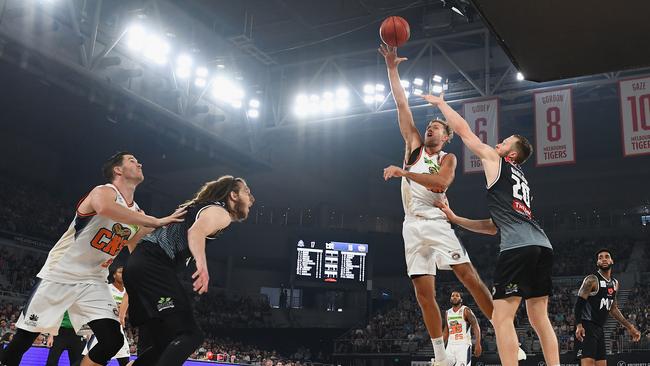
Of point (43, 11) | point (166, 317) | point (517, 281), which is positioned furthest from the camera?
point (43, 11)

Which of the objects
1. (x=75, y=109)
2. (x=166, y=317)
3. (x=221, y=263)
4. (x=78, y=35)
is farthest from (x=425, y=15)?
(x=221, y=263)

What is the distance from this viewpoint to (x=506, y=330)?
17.0ft

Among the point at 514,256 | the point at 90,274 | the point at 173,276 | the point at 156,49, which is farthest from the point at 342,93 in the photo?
the point at 173,276

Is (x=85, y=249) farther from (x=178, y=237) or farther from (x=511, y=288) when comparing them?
(x=511, y=288)

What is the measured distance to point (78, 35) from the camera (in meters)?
15.5

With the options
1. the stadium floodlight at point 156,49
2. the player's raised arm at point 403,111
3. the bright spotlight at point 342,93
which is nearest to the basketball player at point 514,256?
the player's raised arm at point 403,111

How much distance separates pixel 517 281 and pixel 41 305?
13.0ft

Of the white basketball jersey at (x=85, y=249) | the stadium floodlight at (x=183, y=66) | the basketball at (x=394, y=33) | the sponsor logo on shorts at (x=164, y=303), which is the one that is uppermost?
the stadium floodlight at (x=183, y=66)

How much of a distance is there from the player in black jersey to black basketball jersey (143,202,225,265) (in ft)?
19.7

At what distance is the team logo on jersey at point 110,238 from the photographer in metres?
5.72

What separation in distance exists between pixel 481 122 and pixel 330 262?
1267cm

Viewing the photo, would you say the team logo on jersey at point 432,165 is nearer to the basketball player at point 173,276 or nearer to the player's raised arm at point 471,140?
the player's raised arm at point 471,140

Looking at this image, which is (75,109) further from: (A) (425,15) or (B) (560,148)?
(B) (560,148)

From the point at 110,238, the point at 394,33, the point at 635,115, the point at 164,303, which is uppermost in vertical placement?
the point at 635,115
